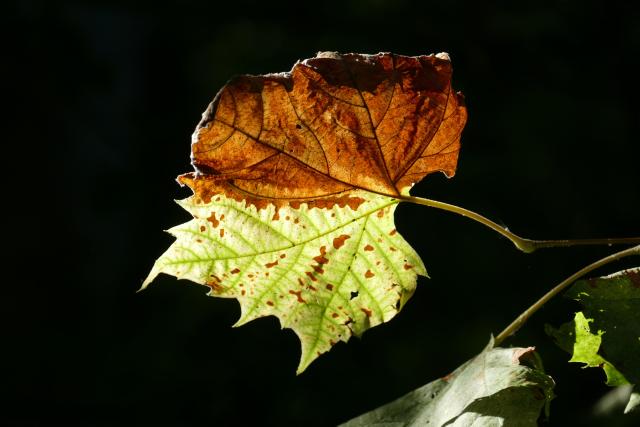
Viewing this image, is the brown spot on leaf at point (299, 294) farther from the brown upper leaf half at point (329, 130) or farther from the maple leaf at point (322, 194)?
the brown upper leaf half at point (329, 130)

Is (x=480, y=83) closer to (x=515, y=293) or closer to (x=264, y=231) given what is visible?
(x=515, y=293)

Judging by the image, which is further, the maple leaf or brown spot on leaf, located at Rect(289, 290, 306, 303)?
brown spot on leaf, located at Rect(289, 290, 306, 303)

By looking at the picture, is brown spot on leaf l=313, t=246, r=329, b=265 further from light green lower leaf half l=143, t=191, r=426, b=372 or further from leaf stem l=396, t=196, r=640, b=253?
leaf stem l=396, t=196, r=640, b=253

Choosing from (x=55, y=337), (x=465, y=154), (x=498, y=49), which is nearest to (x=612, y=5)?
(x=498, y=49)

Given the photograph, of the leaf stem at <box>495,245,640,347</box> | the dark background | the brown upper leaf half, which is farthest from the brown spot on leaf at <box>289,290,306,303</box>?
the dark background

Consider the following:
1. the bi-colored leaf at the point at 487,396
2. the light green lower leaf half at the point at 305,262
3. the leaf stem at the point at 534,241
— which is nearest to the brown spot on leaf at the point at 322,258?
the light green lower leaf half at the point at 305,262

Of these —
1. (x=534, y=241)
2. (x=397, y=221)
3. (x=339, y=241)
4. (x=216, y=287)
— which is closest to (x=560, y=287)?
(x=534, y=241)
